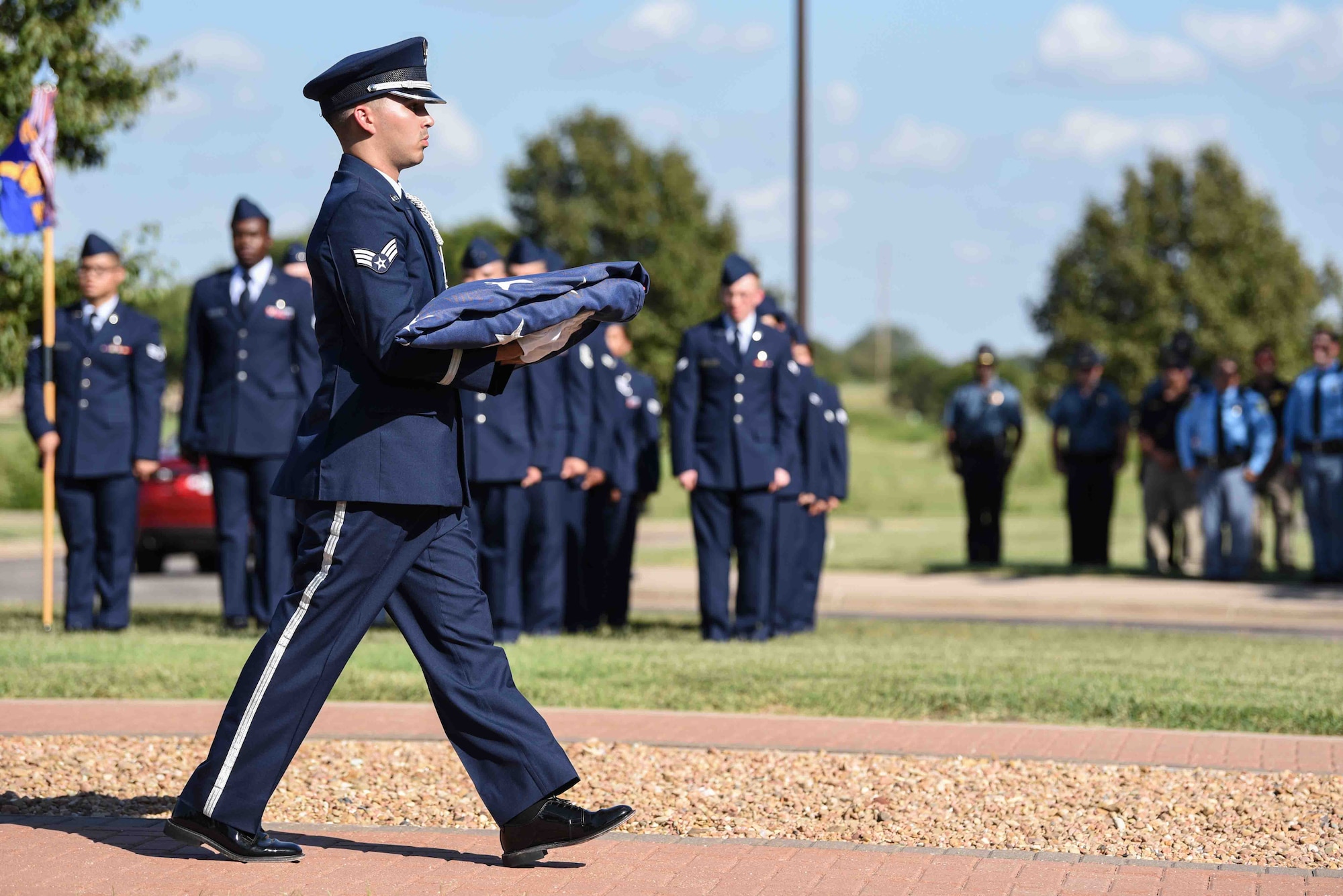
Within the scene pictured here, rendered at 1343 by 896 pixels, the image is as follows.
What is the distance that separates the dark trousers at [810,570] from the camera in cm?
1172

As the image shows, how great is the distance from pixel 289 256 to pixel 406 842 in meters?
6.31

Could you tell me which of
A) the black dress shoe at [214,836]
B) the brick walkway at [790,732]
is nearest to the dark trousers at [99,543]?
the brick walkway at [790,732]

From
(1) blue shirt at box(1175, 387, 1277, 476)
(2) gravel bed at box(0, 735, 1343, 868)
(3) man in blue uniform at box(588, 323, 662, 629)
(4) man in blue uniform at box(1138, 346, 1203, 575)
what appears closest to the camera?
(2) gravel bed at box(0, 735, 1343, 868)

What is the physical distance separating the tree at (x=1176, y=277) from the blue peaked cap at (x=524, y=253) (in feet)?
93.1

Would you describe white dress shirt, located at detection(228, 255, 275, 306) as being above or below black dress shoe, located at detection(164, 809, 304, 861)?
above

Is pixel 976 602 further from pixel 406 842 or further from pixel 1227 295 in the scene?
pixel 1227 295

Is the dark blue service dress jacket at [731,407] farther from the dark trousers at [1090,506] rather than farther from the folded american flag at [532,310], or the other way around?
the dark trousers at [1090,506]

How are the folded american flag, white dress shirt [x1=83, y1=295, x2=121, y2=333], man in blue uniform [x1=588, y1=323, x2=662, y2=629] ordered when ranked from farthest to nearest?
1. man in blue uniform [x1=588, y1=323, x2=662, y2=629]
2. white dress shirt [x1=83, y1=295, x2=121, y2=333]
3. the folded american flag

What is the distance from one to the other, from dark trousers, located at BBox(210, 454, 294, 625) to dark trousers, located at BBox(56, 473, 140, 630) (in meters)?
0.54

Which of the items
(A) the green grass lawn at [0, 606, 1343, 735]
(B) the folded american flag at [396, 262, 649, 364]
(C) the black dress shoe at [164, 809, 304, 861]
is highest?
(B) the folded american flag at [396, 262, 649, 364]

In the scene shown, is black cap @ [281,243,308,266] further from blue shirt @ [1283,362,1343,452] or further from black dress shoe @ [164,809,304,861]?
blue shirt @ [1283,362,1343,452]

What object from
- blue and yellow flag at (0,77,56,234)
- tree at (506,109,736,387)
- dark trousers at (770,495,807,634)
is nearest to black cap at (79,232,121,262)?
blue and yellow flag at (0,77,56,234)

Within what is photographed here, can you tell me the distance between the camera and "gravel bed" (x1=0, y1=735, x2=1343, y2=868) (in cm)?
536

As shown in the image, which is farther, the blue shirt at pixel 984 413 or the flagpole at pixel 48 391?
the blue shirt at pixel 984 413
